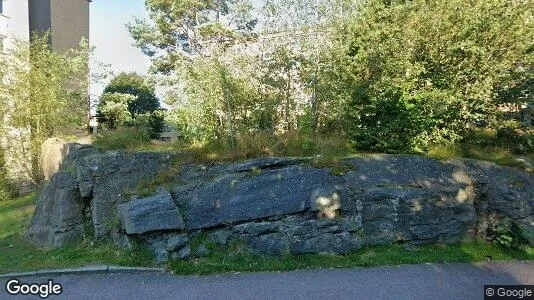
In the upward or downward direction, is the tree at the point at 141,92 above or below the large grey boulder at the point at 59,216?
above

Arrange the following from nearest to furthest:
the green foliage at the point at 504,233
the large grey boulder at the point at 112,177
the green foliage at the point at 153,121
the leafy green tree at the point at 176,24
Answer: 1. the green foliage at the point at 504,233
2. the large grey boulder at the point at 112,177
3. the green foliage at the point at 153,121
4. the leafy green tree at the point at 176,24

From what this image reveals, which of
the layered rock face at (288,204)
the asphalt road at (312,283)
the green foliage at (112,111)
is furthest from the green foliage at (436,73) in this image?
the green foliage at (112,111)

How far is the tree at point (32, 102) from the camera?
1267 centimetres

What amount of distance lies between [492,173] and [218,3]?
20974mm

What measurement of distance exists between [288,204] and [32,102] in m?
11.3

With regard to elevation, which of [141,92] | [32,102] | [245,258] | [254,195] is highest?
[141,92]

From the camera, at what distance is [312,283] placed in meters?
5.21

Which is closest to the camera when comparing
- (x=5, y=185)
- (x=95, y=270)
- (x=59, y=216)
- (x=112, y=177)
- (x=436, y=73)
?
(x=95, y=270)

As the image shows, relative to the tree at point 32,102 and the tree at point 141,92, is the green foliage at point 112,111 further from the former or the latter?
the tree at point 141,92

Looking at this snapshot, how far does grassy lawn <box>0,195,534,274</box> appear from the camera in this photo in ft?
19.2

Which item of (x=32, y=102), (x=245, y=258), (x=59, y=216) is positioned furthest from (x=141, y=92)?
(x=245, y=258)

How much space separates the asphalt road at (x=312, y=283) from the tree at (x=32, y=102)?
8885mm

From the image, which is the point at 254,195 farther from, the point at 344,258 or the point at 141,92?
the point at 141,92

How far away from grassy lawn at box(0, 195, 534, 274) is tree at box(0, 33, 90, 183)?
7473mm
